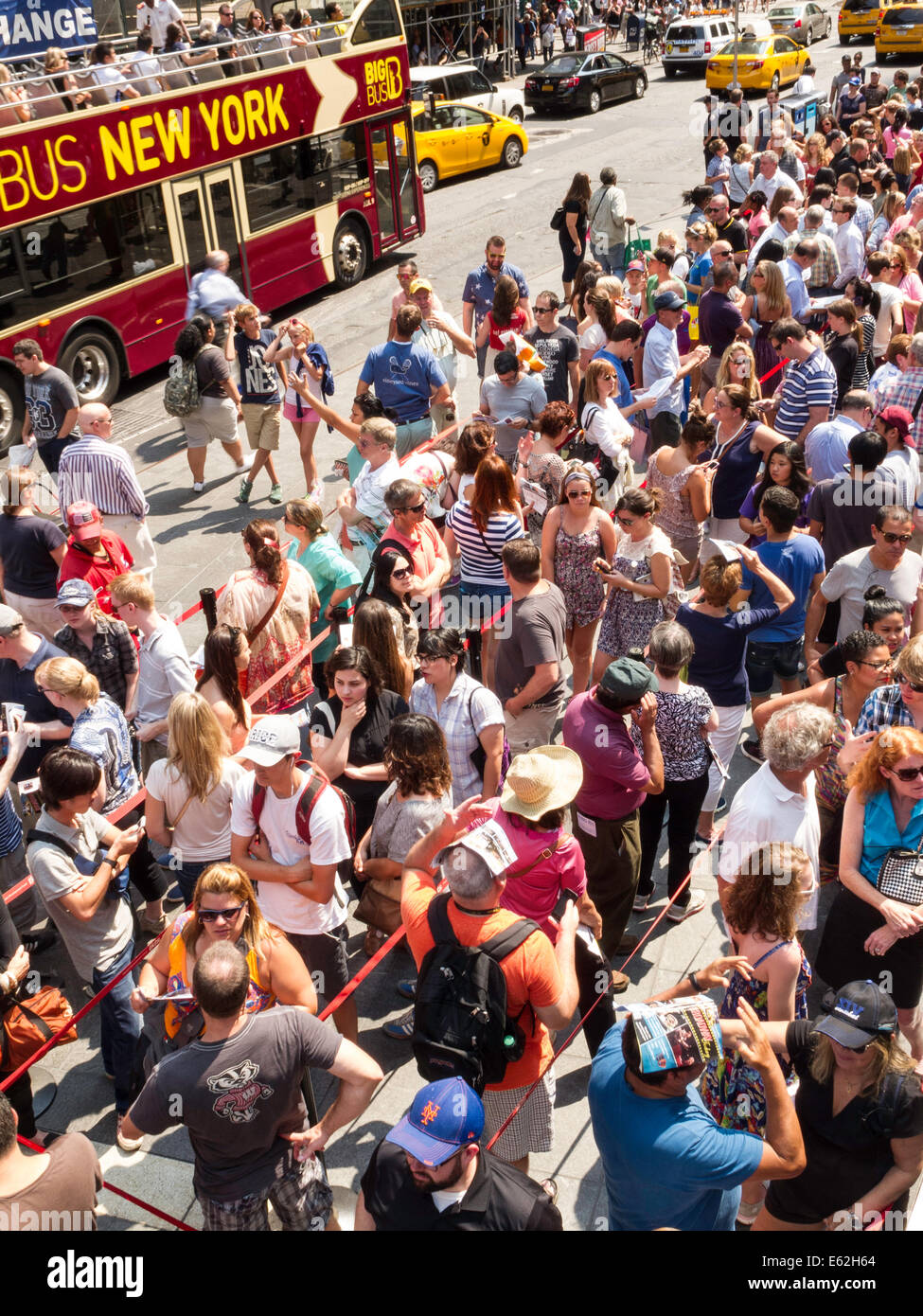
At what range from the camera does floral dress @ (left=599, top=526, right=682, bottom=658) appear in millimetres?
6449

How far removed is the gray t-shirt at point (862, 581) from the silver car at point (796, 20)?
33.2m

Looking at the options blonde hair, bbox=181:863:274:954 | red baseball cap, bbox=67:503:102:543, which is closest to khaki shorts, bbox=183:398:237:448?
red baseball cap, bbox=67:503:102:543

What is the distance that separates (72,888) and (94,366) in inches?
378

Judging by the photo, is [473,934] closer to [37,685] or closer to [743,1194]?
[743,1194]

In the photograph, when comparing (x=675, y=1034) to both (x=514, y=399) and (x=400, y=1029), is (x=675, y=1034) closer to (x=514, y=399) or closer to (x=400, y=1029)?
(x=400, y=1029)

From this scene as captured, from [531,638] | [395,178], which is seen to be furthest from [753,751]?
[395,178]

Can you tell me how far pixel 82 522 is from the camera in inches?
267

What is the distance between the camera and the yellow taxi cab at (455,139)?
2220cm

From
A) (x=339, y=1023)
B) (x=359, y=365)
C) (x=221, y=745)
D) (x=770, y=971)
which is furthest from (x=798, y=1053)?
(x=359, y=365)

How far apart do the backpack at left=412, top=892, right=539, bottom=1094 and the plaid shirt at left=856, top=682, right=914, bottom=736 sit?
2171mm

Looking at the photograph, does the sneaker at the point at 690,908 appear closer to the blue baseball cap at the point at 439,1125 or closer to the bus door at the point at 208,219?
the blue baseball cap at the point at 439,1125

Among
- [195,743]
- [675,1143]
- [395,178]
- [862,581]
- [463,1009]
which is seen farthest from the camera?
[395,178]

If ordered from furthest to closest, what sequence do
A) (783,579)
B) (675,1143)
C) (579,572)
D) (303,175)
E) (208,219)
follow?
(303,175)
(208,219)
(579,572)
(783,579)
(675,1143)

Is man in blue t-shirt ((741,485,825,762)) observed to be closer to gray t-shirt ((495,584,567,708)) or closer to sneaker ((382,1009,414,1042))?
gray t-shirt ((495,584,567,708))
